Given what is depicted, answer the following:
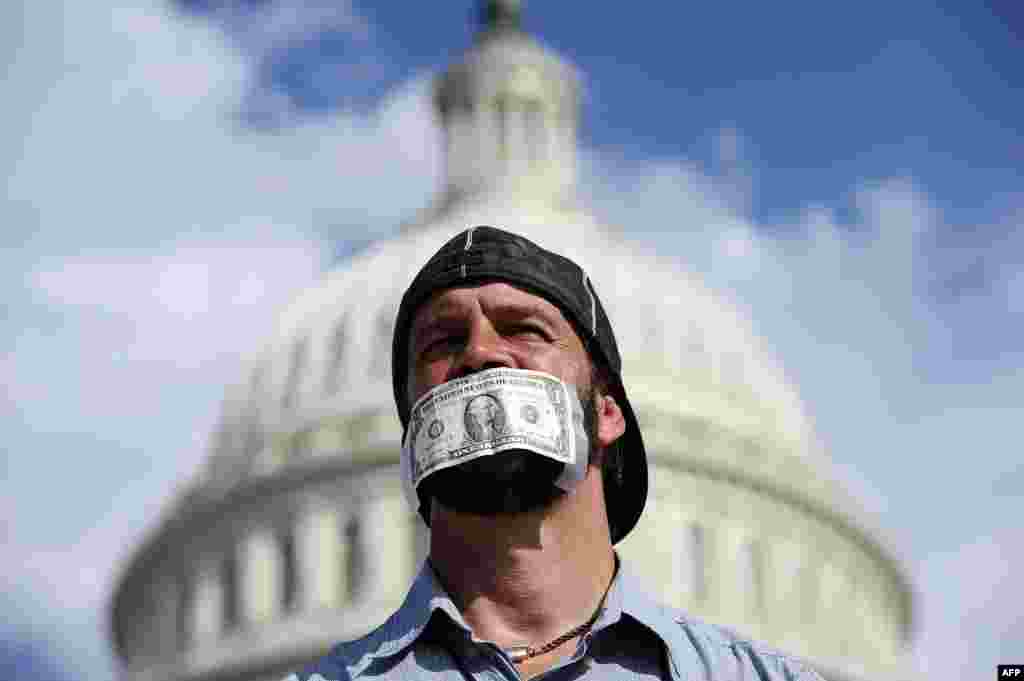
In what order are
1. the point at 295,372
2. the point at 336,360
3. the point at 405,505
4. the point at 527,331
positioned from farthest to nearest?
the point at 295,372, the point at 336,360, the point at 405,505, the point at 527,331

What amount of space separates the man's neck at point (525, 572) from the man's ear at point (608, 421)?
164 millimetres

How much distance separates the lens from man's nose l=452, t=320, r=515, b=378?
6418 millimetres

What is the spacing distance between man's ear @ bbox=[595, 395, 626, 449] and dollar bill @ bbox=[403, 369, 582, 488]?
0.80 feet

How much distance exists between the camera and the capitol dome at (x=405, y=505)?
228 feet

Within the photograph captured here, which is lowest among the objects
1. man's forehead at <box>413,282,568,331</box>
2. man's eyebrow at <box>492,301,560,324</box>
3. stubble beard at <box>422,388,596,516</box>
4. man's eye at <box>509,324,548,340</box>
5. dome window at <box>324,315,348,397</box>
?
stubble beard at <box>422,388,596,516</box>

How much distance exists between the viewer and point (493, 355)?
6.44m

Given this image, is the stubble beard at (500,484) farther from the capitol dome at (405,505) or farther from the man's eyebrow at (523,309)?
the capitol dome at (405,505)

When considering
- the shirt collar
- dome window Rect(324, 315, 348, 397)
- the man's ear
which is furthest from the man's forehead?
dome window Rect(324, 315, 348, 397)

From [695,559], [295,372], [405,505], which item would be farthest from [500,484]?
[295,372]

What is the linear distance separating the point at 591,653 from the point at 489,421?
1.62ft

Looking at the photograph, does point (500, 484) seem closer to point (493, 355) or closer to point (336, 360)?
point (493, 355)

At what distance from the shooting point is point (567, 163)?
3310 inches

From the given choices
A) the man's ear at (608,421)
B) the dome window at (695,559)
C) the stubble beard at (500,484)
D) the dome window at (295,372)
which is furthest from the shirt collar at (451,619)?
the dome window at (295,372)

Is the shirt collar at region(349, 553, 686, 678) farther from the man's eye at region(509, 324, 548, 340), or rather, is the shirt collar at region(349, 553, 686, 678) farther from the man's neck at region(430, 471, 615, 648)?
the man's eye at region(509, 324, 548, 340)
